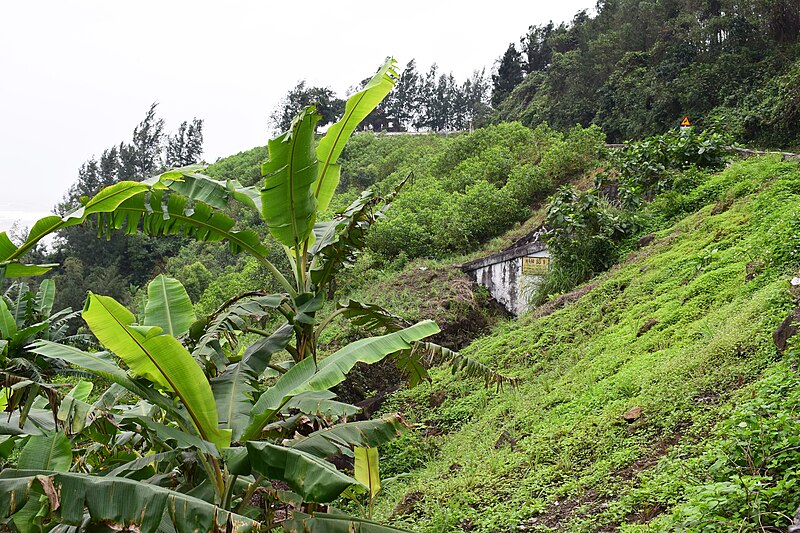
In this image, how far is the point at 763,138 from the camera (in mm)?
20672

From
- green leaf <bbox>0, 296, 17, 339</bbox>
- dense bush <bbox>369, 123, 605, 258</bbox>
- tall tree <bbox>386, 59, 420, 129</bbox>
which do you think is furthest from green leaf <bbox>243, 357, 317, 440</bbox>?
tall tree <bbox>386, 59, 420, 129</bbox>

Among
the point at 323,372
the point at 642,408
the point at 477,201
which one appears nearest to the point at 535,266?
the point at 477,201

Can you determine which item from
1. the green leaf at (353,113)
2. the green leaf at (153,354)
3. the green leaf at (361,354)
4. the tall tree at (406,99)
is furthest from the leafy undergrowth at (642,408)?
the tall tree at (406,99)

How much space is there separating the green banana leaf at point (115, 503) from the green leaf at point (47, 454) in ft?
0.88

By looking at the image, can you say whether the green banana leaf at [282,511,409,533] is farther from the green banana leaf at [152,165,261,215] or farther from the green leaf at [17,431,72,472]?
the green banana leaf at [152,165,261,215]

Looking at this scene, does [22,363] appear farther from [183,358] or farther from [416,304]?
[416,304]

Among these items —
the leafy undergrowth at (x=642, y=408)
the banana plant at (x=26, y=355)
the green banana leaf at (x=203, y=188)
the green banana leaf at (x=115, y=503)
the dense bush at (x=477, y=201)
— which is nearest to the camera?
the green banana leaf at (x=115, y=503)

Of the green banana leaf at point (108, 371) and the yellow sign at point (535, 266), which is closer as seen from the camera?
the green banana leaf at point (108, 371)

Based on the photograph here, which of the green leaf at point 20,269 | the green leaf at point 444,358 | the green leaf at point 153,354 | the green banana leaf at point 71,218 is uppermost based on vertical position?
the green banana leaf at point 71,218

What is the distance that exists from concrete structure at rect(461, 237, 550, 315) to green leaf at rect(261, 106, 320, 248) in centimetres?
828

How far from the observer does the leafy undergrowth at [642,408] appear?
3.71 m

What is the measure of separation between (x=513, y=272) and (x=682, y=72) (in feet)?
52.7

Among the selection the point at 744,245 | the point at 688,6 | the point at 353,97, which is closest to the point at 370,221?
the point at 353,97

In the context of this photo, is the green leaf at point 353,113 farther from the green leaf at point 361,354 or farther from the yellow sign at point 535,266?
the yellow sign at point 535,266
